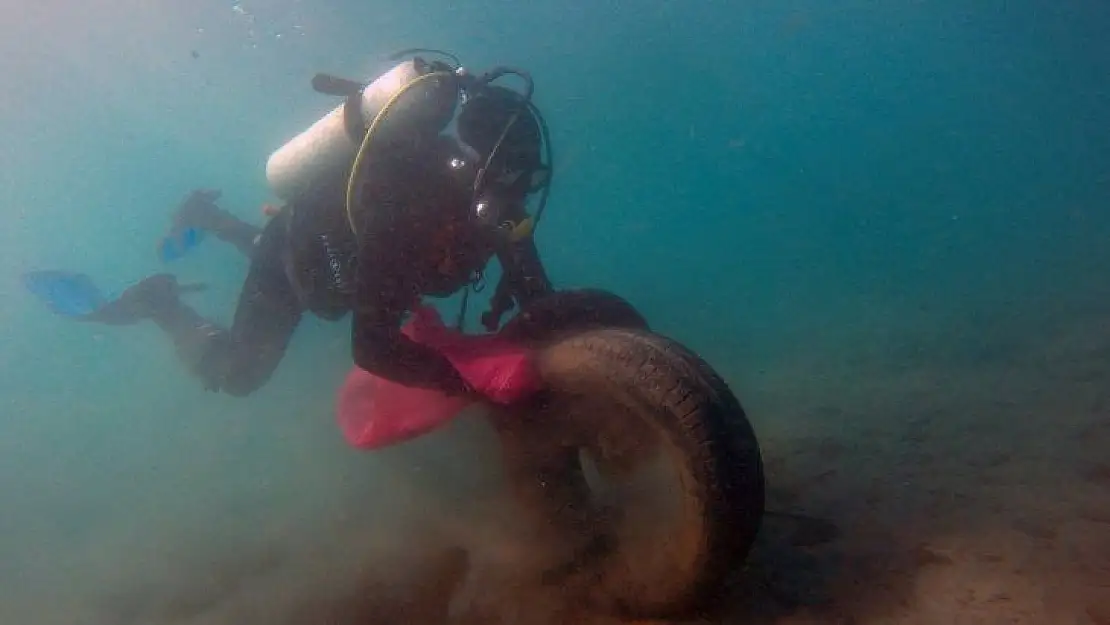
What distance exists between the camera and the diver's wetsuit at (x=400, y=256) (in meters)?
3.45

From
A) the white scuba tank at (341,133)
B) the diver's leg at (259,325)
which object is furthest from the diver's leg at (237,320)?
the white scuba tank at (341,133)

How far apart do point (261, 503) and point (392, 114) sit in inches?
214

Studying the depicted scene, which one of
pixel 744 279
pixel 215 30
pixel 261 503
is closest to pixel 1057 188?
pixel 744 279

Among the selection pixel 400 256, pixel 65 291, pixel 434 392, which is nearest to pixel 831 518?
pixel 434 392

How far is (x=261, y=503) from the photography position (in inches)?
291

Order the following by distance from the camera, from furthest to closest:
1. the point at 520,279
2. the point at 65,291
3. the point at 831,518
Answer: the point at 65,291, the point at 520,279, the point at 831,518

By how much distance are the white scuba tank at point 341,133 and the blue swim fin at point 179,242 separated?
3.09 meters

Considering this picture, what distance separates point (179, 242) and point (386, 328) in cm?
553

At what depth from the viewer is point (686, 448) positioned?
8.44 feet

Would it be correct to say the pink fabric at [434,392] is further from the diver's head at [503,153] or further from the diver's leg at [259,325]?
the diver's leg at [259,325]

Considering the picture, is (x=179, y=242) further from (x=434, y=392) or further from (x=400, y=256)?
(x=434, y=392)

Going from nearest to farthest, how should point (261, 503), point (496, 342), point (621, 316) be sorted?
1. point (496, 342)
2. point (621, 316)
3. point (261, 503)

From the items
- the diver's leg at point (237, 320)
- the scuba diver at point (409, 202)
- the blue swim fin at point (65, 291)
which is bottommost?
the blue swim fin at point (65, 291)

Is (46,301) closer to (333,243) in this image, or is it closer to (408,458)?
(408,458)
